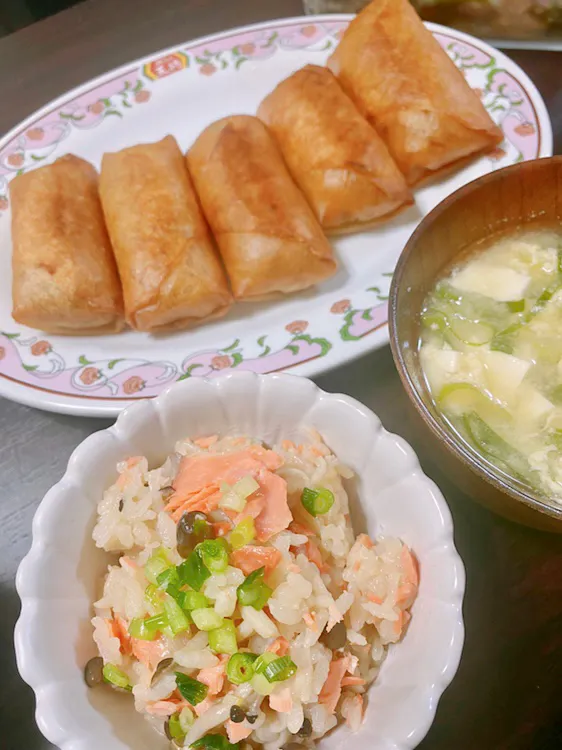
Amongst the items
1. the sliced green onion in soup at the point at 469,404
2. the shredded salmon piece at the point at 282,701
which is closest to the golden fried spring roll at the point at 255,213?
the sliced green onion in soup at the point at 469,404

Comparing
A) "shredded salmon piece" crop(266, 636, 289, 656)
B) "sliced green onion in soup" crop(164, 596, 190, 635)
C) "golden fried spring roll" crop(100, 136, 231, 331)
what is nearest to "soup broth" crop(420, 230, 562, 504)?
"shredded salmon piece" crop(266, 636, 289, 656)

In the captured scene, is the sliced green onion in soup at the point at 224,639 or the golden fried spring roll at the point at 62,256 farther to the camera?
the golden fried spring roll at the point at 62,256

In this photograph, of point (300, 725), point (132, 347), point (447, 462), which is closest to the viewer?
point (300, 725)

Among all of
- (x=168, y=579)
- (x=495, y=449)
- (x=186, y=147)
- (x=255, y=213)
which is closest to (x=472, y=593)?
(x=495, y=449)

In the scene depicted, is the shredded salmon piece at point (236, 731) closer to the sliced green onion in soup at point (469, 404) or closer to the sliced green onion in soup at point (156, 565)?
the sliced green onion in soup at point (156, 565)

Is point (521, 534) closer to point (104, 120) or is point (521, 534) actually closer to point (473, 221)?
point (473, 221)

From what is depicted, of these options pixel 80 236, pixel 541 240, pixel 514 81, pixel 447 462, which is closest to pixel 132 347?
pixel 80 236
